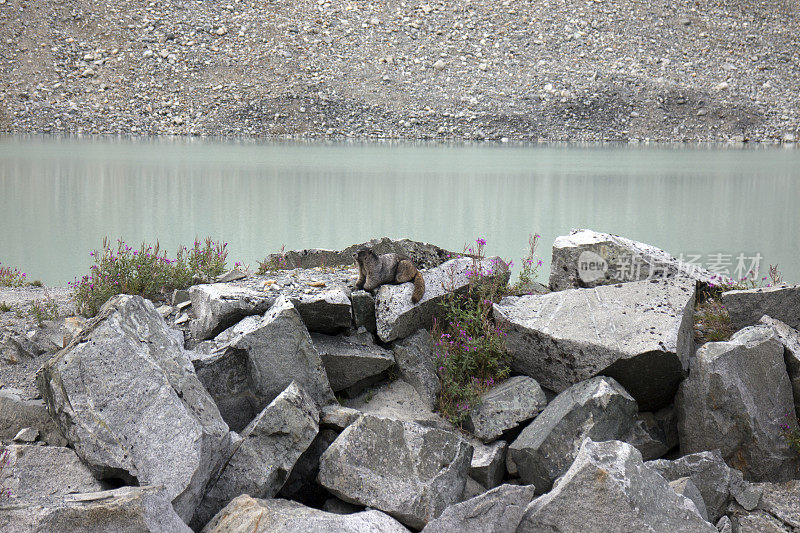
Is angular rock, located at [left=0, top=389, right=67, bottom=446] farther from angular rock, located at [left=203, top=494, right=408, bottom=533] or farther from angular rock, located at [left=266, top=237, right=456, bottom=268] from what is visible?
angular rock, located at [left=266, top=237, right=456, bottom=268]

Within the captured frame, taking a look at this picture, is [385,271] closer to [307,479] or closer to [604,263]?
[307,479]

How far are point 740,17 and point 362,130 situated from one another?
31712 millimetres

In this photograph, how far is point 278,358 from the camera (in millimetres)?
6387

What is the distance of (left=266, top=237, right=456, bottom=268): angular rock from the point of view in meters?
8.10

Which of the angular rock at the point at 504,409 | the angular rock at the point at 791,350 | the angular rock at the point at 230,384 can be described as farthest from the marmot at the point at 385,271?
the angular rock at the point at 791,350

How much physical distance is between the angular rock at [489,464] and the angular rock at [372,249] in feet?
8.12

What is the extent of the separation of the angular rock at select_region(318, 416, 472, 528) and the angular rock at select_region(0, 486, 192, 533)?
1671 millimetres

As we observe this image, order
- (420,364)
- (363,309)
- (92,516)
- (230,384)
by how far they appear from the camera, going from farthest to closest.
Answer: (363,309), (420,364), (230,384), (92,516)

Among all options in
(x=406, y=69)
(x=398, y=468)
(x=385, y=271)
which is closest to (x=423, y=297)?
(x=385, y=271)

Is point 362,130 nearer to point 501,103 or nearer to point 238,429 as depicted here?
point 501,103

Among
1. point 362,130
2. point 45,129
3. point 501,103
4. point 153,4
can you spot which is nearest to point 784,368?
point 362,130

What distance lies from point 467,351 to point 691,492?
2.37m

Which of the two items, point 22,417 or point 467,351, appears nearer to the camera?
point 22,417

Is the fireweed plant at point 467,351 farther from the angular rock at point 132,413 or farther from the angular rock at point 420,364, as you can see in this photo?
the angular rock at point 132,413
